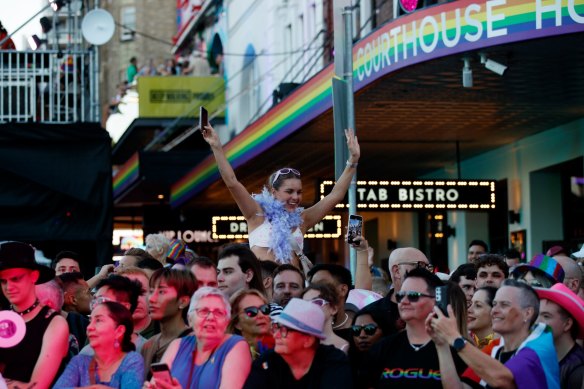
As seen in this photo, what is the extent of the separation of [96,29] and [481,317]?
1407cm

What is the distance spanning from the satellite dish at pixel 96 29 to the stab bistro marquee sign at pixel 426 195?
5287 mm

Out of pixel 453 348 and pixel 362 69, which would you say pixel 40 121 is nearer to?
pixel 362 69

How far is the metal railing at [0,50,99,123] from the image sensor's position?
22.1 m

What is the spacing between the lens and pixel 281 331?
28.1 feet

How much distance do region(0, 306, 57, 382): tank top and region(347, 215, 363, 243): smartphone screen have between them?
324cm

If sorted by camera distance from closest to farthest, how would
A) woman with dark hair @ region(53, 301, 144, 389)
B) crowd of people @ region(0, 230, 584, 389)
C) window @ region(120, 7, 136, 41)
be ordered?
1. crowd of people @ region(0, 230, 584, 389)
2. woman with dark hair @ region(53, 301, 144, 389)
3. window @ region(120, 7, 136, 41)

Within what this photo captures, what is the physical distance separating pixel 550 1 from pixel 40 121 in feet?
32.5

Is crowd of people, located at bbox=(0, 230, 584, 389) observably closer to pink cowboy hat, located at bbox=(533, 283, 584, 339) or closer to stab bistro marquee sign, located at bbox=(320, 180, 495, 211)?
pink cowboy hat, located at bbox=(533, 283, 584, 339)

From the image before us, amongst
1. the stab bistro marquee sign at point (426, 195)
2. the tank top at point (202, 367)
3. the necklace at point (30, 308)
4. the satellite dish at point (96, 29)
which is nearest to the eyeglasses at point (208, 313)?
the tank top at point (202, 367)

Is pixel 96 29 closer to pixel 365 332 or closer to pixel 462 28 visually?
pixel 462 28

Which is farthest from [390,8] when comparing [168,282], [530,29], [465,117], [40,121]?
[168,282]

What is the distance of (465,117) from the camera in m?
20.9

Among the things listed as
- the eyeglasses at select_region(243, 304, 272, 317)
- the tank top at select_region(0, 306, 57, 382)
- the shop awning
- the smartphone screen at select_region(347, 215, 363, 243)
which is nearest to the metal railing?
the shop awning

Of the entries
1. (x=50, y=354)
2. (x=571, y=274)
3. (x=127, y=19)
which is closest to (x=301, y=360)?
(x=50, y=354)
